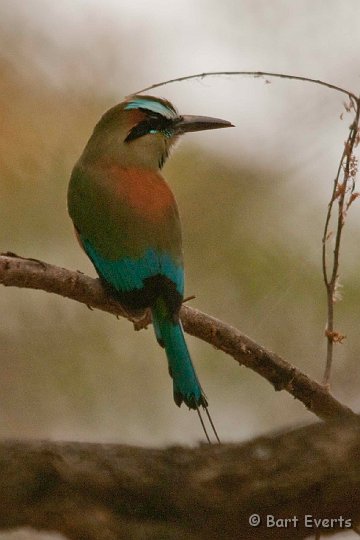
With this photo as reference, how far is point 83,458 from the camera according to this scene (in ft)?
4.82

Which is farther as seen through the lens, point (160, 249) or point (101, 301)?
point (160, 249)

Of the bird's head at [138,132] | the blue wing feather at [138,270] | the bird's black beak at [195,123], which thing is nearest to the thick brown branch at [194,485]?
the blue wing feather at [138,270]

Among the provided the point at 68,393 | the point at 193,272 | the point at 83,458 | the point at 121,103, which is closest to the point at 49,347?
the point at 68,393

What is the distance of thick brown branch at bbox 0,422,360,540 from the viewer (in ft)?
4.53

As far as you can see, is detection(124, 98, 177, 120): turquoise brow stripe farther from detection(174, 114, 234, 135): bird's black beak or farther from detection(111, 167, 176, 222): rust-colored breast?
detection(111, 167, 176, 222): rust-colored breast

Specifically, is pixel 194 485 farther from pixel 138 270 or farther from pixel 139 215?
pixel 139 215

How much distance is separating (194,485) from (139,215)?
2.49 m

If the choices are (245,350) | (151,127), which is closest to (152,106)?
(151,127)

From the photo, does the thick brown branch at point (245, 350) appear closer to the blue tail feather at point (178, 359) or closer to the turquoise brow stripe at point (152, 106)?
the blue tail feather at point (178, 359)

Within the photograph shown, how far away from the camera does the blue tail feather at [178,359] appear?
3.30 meters

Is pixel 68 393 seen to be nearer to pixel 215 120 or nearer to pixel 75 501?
pixel 215 120

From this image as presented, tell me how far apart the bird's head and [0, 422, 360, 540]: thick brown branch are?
9.50ft

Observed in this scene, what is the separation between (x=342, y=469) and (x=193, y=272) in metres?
3.29

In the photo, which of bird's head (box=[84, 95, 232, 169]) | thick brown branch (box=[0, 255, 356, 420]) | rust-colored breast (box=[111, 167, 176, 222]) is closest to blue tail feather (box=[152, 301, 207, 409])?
thick brown branch (box=[0, 255, 356, 420])
